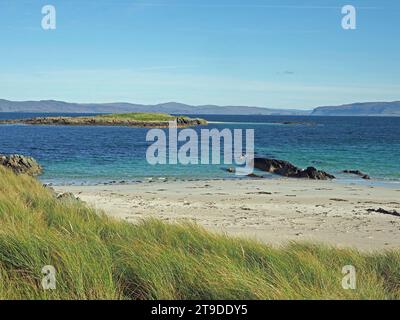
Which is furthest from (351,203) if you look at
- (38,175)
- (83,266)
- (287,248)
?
(38,175)

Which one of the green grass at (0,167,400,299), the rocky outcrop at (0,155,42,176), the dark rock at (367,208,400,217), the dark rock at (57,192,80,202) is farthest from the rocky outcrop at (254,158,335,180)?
the green grass at (0,167,400,299)

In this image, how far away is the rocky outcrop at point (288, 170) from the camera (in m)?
30.6

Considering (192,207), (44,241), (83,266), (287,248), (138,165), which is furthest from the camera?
(138,165)

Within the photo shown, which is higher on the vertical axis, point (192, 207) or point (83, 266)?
point (83, 266)

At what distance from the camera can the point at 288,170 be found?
3275 cm

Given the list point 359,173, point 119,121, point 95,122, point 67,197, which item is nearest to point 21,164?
point 67,197

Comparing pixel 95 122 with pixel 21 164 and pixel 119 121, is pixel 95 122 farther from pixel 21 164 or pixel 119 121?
pixel 21 164

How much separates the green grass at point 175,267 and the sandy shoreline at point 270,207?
6.91 feet

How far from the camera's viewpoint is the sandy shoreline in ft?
43.3

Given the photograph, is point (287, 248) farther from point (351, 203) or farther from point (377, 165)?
point (377, 165)

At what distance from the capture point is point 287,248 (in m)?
8.16

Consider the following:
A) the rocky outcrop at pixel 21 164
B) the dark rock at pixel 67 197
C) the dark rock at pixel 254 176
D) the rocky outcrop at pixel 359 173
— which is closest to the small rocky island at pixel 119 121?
the rocky outcrop at pixel 21 164

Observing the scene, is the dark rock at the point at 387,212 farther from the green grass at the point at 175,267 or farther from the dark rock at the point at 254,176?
the dark rock at the point at 254,176
